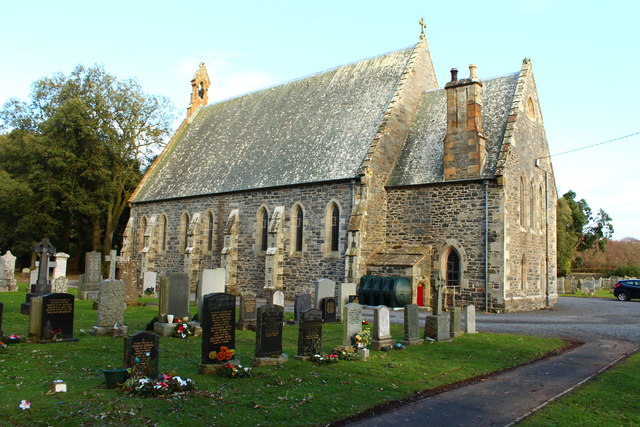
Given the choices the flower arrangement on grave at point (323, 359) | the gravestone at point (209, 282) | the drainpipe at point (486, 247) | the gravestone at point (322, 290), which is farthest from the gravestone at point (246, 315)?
the drainpipe at point (486, 247)

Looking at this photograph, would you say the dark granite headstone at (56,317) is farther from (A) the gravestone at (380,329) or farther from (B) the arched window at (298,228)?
(B) the arched window at (298,228)

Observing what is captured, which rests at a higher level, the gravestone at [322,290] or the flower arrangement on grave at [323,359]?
the gravestone at [322,290]

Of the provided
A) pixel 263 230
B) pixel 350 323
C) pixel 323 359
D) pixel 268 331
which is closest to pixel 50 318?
pixel 268 331

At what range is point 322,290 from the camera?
59.2 feet

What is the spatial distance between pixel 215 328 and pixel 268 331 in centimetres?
127

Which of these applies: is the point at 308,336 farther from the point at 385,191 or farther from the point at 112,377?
the point at 385,191

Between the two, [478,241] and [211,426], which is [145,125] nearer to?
[478,241]

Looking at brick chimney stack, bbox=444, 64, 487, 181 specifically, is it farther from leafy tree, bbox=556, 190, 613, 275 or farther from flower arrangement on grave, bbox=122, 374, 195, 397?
leafy tree, bbox=556, 190, 613, 275

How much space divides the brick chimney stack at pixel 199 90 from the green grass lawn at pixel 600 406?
121 ft

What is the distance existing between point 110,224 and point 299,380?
130 ft

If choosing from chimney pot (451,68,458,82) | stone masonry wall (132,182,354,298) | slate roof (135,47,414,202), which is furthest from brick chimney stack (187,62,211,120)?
chimney pot (451,68,458,82)

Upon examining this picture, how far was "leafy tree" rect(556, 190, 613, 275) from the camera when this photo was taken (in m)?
51.5

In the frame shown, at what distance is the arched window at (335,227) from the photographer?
2584 centimetres

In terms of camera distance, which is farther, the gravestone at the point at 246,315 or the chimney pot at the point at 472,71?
the chimney pot at the point at 472,71
